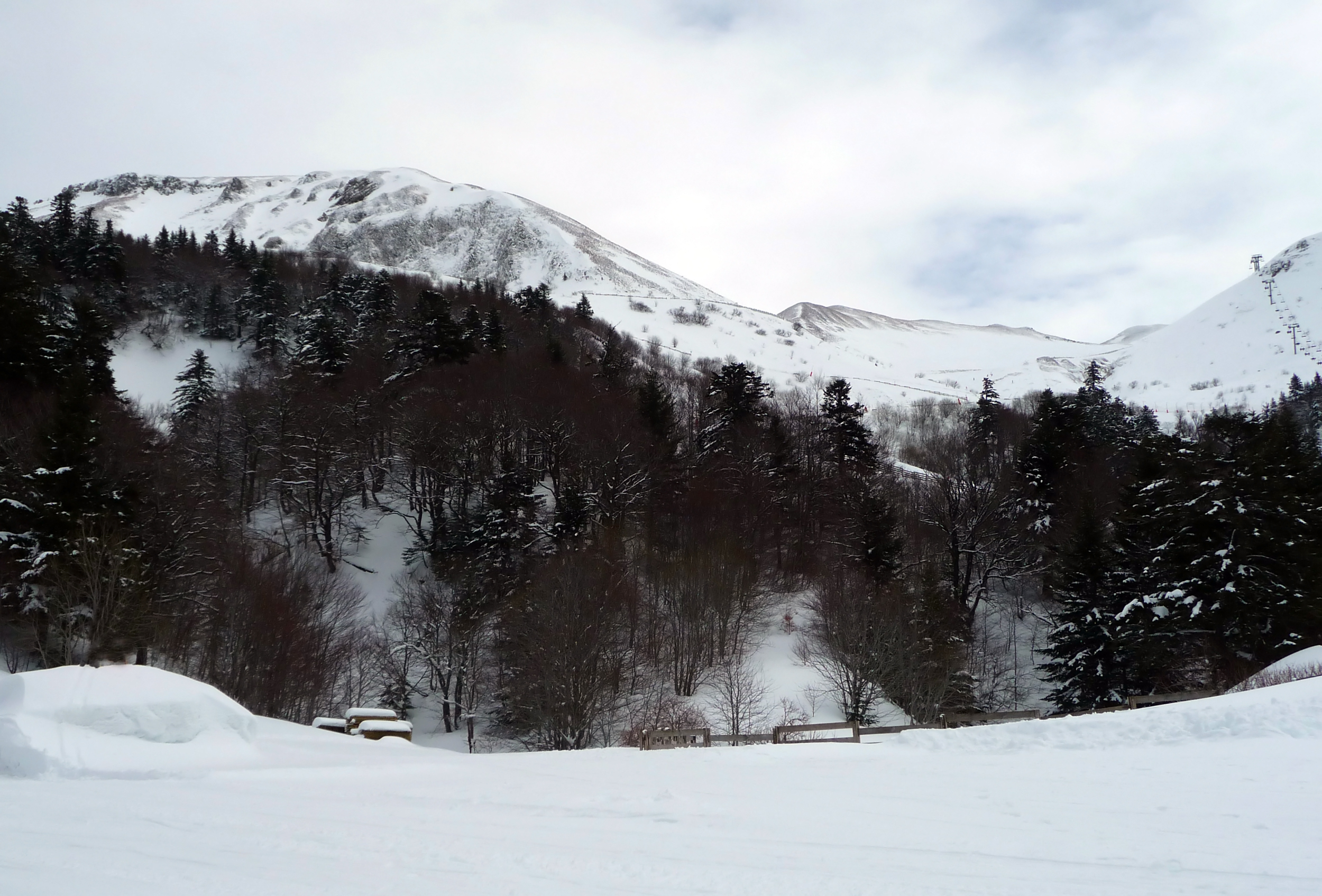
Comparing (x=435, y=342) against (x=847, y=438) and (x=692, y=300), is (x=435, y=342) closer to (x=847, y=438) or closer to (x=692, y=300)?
(x=847, y=438)

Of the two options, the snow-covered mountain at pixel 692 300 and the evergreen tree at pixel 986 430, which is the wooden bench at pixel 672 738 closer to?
the evergreen tree at pixel 986 430

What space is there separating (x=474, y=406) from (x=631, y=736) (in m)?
25.5

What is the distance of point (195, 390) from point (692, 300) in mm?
91024

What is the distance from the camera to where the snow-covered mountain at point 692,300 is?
359ft

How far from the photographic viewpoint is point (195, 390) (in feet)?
163

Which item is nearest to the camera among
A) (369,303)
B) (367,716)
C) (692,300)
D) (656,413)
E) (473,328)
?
(367,716)

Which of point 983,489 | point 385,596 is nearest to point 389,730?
point 385,596

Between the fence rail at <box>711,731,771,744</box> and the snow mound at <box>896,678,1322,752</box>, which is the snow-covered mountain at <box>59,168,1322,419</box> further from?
the snow mound at <box>896,678,1322,752</box>

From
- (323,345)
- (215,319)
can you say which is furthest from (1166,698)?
(215,319)

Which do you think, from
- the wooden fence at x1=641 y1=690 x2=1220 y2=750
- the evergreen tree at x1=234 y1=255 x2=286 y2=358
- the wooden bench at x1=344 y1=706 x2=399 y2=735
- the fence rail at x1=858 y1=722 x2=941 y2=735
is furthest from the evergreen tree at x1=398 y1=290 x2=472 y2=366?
the fence rail at x1=858 y1=722 x2=941 y2=735

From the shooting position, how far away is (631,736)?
74.2 feet

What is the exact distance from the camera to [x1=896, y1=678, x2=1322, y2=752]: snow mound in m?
12.6

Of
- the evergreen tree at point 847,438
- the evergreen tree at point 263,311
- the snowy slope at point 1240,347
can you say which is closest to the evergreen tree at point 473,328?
the evergreen tree at point 263,311

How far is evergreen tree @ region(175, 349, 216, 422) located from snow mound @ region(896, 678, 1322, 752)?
4716 cm
